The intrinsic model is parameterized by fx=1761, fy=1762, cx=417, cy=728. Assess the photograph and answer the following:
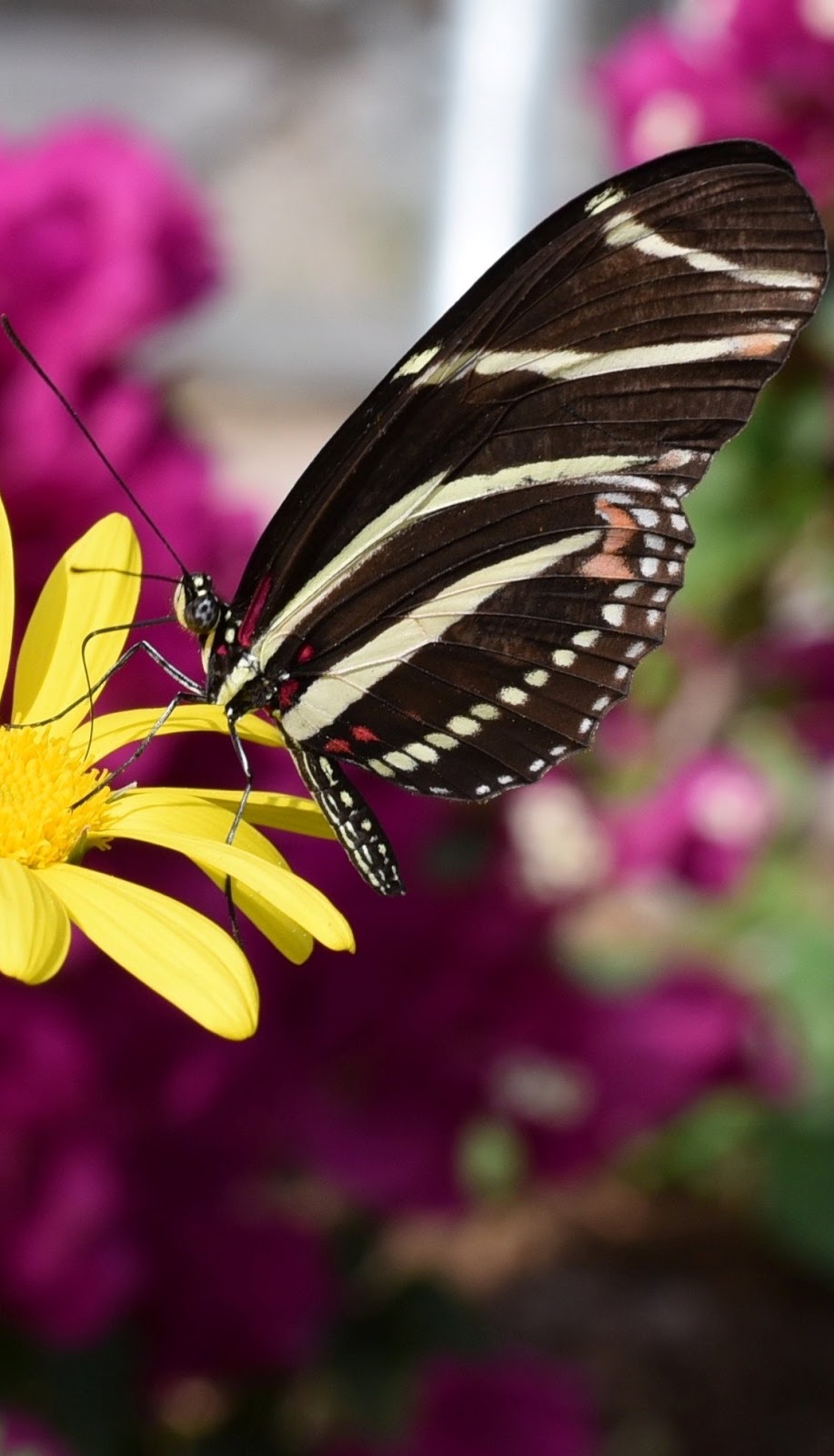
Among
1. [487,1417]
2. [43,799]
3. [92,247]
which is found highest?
[92,247]

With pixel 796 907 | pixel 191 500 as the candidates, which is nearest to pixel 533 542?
pixel 191 500

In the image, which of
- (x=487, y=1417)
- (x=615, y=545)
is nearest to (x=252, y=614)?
(x=615, y=545)

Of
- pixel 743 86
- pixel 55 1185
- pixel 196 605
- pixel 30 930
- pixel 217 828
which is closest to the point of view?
pixel 30 930

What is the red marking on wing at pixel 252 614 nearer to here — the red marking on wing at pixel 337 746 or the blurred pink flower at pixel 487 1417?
the red marking on wing at pixel 337 746

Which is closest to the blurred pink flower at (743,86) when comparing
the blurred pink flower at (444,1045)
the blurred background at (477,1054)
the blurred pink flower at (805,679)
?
the blurred background at (477,1054)

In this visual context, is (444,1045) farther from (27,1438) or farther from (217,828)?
(217,828)

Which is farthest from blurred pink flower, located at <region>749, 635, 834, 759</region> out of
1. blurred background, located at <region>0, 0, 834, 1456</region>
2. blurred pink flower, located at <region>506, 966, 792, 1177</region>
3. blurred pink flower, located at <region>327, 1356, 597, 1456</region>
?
blurred pink flower, located at <region>327, 1356, 597, 1456</region>

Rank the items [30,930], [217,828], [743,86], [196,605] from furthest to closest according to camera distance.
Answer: [743,86]
[196,605]
[217,828]
[30,930]

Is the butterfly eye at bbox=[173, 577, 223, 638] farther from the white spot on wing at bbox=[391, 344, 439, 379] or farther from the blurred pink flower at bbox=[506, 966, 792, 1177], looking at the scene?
the blurred pink flower at bbox=[506, 966, 792, 1177]
